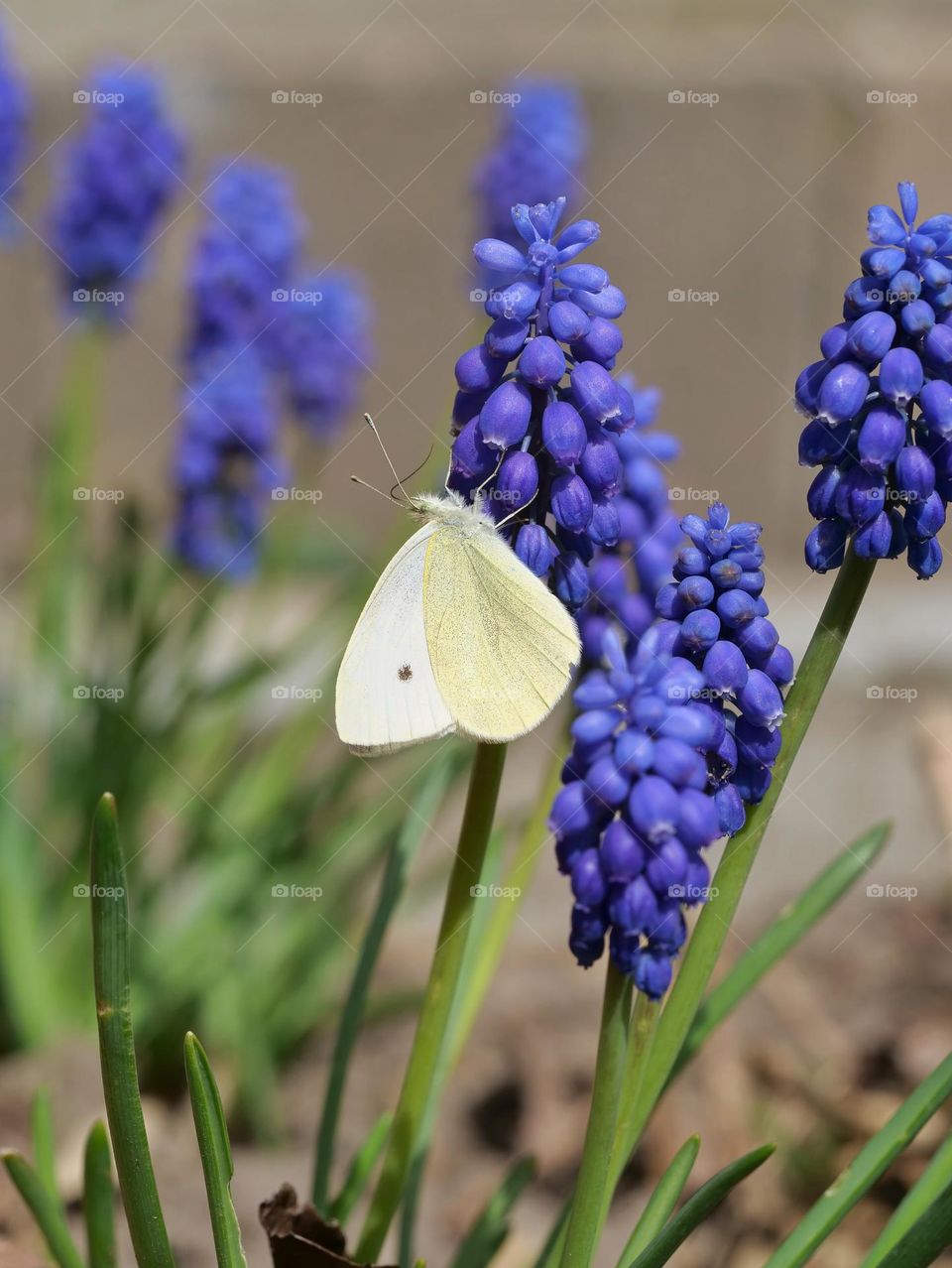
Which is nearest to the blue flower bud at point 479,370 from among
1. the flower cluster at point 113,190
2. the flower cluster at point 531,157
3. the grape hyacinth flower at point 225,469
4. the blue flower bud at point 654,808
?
the blue flower bud at point 654,808

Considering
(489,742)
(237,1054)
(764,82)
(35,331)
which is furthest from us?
(35,331)

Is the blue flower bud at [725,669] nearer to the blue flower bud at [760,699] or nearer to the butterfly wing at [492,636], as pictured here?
the blue flower bud at [760,699]

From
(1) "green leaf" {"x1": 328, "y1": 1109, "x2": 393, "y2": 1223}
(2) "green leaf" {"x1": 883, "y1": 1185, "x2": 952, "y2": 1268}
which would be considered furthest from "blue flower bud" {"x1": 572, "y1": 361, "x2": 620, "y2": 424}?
(1) "green leaf" {"x1": 328, "y1": 1109, "x2": 393, "y2": 1223}

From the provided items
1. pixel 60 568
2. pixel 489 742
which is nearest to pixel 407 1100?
pixel 489 742

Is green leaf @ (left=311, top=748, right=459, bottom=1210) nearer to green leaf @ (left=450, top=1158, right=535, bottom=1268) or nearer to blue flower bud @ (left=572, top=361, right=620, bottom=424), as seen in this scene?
green leaf @ (left=450, top=1158, right=535, bottom=1268)

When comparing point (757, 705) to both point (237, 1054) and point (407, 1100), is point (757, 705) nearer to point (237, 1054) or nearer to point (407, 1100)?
point (407, 1100)

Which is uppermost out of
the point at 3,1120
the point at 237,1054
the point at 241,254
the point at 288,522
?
the point at 241,254

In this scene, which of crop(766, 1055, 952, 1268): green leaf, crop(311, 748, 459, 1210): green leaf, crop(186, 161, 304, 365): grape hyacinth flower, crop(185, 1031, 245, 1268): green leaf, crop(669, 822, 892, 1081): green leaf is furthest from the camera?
crop(186, 161, 304, 365): grape hyacinth flower
